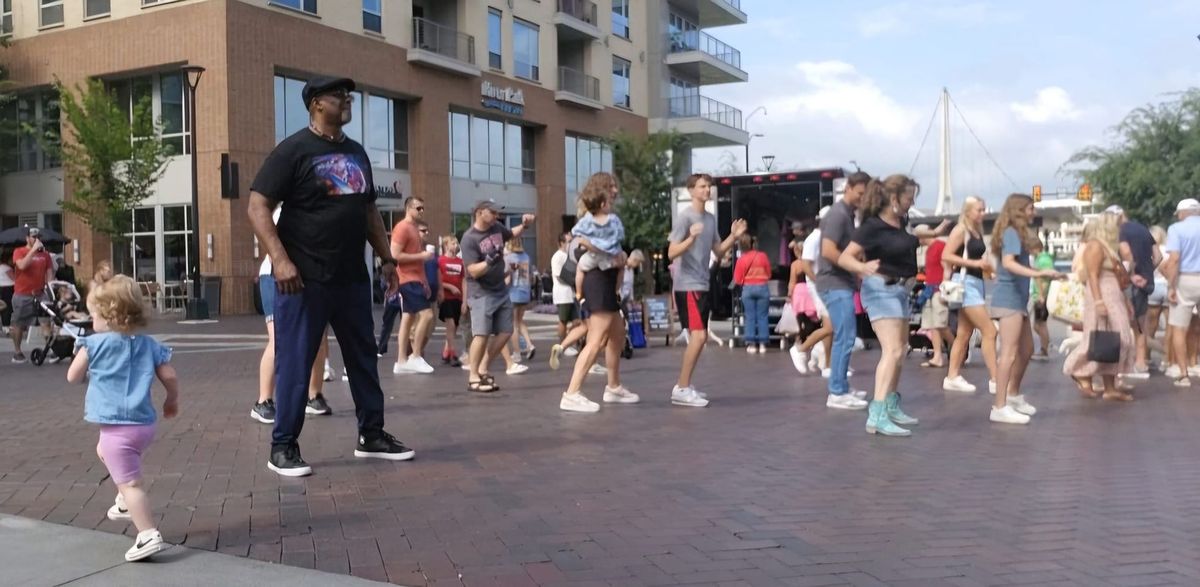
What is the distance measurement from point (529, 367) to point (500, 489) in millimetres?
7106

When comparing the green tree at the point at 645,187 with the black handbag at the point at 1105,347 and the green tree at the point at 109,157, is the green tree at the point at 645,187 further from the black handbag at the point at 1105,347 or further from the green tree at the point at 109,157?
the black handbag at the point at 1105,347

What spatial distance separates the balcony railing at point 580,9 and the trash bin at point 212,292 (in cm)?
1858

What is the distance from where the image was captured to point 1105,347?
8836mm

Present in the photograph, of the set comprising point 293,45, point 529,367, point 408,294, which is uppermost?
point 293,45

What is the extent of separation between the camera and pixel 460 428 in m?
7.43

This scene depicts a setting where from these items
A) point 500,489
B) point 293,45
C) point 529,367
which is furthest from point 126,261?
point 500,489

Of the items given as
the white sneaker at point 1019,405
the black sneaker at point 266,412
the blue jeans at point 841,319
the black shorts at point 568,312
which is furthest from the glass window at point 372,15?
the white sneaker at point 1019,405

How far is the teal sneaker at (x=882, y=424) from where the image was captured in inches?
279

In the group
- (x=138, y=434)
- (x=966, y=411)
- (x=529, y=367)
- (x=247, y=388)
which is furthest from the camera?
(x=529, y=367)

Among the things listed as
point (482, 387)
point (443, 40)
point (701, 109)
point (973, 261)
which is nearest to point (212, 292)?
point (443, 40)

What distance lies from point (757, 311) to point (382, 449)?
9.12m

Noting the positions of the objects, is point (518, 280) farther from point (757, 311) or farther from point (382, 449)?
point (382, 449)

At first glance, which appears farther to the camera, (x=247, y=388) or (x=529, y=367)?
(x=529, y=367)

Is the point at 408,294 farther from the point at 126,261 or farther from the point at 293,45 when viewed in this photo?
the point at 126,261
